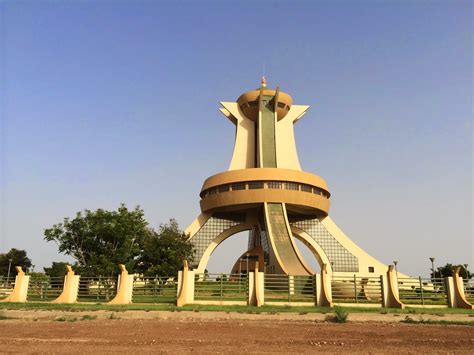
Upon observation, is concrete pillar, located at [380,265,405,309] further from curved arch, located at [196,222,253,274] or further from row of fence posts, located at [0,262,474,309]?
curved arch, located at [196,222,253,274]

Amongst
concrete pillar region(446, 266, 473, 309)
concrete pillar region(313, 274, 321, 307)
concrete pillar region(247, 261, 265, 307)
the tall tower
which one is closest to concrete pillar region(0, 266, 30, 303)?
concrete pillar region(247, 261, 265, 307)

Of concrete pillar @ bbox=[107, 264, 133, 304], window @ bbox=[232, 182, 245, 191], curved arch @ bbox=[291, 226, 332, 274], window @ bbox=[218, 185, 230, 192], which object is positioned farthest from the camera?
curved arch @ bbox=[291, 226, 332, 274]

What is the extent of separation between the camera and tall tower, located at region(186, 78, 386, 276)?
124 ft

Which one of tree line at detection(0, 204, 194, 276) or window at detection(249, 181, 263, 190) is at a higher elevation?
window at detection(249, 181, 263, 190)

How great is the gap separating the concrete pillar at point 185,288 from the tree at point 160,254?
8862mm

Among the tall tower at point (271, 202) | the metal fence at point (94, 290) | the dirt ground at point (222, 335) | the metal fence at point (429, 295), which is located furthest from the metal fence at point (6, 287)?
the metal fence at point (429, 295)

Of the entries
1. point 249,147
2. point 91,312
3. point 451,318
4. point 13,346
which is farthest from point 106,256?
point 249,147

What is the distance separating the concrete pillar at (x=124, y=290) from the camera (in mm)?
18328

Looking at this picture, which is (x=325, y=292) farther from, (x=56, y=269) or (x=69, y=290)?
(x=56, y=269)

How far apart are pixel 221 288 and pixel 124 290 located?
4603 mm

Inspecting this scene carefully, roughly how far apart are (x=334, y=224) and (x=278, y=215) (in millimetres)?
8235

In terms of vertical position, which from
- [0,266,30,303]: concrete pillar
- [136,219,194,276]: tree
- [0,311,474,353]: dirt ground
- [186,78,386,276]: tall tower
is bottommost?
[0,311,474,353]: dirt ground

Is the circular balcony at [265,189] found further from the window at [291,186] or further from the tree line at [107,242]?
the tree line at [107,242]

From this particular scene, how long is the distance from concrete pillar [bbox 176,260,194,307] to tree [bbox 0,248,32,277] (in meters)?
51.5
